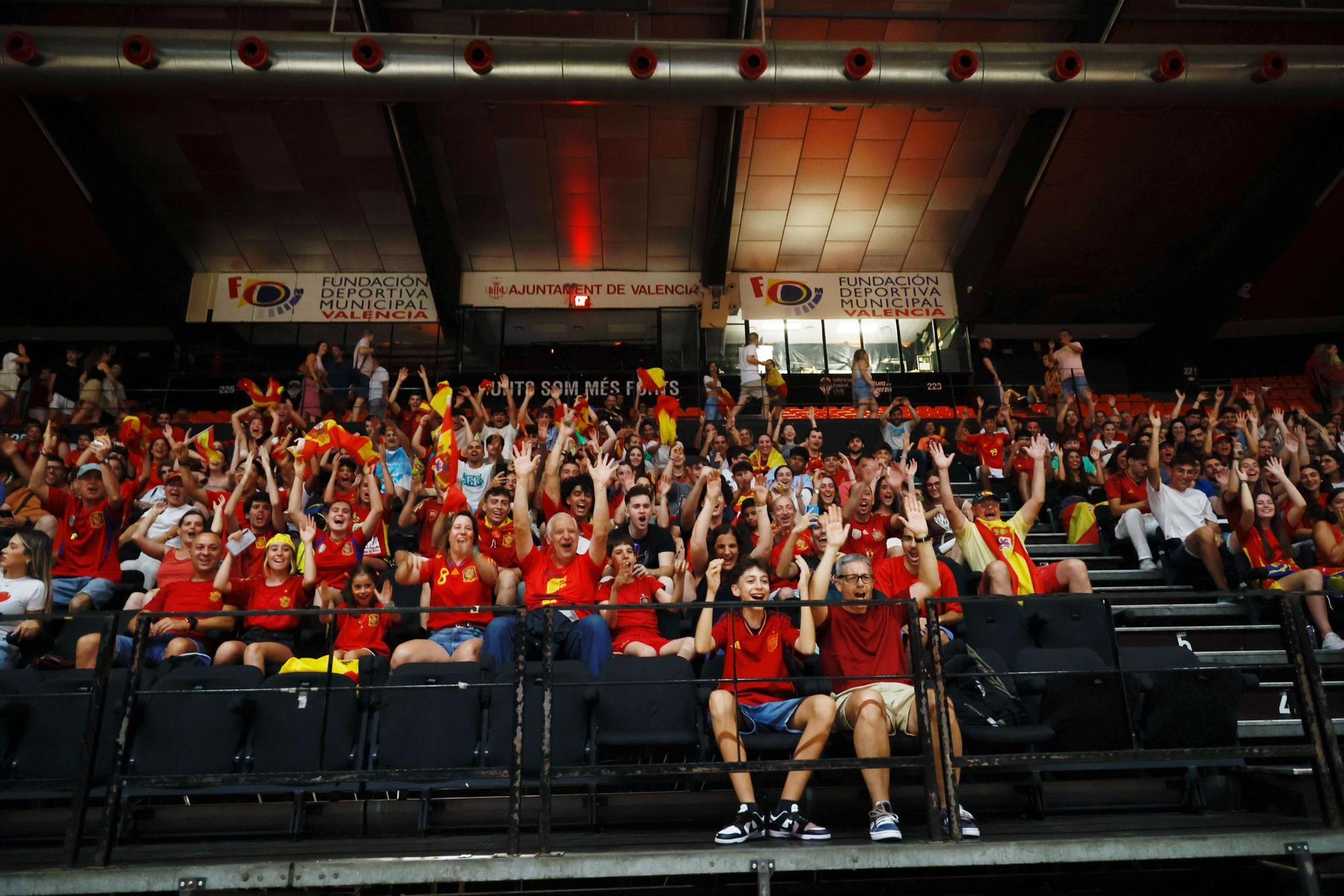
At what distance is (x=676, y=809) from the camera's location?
12.5 ft

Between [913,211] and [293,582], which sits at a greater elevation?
[913,211]

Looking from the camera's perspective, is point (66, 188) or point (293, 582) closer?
point (293, 582)

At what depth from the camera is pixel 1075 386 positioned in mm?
12086

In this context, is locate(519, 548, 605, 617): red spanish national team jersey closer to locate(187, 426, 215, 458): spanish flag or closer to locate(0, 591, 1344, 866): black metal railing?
locate(0, 591, 1344, 866): black metal railing

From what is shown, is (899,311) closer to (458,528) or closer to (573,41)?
(573,41)

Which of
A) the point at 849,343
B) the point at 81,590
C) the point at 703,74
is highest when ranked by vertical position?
the point at 703,74

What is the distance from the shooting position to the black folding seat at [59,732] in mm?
3705

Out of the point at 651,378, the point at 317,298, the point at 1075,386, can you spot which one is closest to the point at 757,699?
the point at 651,378

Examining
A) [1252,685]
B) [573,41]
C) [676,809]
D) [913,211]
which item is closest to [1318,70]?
[913,211]

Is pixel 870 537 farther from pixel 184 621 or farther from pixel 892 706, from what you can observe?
pixel 184 621

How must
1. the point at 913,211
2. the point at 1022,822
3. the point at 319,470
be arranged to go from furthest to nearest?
the point at 913,211
the point at 319,470
the point at 1022,822

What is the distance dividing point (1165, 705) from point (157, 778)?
4013mm

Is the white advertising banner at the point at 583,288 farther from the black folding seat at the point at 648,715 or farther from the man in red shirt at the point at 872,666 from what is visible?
the black folding seat at the point at 648,715

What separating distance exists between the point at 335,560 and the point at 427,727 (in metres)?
2.35
